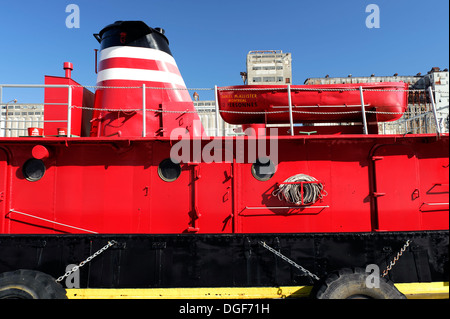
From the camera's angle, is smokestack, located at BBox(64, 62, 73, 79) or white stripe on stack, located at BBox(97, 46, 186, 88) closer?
white stripe on stack, located at BBox(97, 46, 186, 88)

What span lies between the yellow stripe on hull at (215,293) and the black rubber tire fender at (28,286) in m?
0.33

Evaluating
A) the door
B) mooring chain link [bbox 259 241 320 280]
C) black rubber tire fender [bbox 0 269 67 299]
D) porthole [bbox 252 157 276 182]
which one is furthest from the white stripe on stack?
the door

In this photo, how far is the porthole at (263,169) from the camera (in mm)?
5641

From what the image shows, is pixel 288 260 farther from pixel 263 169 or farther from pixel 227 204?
pixel 263 169

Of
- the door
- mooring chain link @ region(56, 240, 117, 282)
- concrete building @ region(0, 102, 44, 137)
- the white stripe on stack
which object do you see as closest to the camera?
mooring chain link @ region(56, 240, 117, 282)

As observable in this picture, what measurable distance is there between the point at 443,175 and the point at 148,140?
224 inches

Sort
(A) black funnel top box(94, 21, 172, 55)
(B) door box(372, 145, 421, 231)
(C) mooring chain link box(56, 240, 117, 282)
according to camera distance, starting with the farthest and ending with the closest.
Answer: (A) black funnel top box(94, 21, 172, 55)
(B) door box(372, 145, 421, 231)
(C) mooring chain link box(56, 240, 117, 282)

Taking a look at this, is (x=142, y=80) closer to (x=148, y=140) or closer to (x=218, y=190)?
(x=148, y=140)

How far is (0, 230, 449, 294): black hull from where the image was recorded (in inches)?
204

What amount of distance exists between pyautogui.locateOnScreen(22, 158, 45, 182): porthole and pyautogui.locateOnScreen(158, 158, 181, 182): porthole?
2269 millimetres

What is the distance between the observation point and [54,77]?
6445 millimetres

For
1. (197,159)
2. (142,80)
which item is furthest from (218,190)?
(142,80)

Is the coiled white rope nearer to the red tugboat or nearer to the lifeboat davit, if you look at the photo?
the red tugboat

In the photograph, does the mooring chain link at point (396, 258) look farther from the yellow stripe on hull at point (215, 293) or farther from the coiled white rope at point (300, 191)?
the coiled white rope at point (300, 191)
